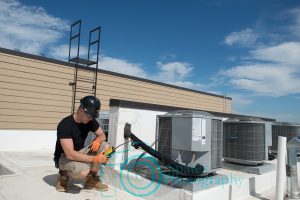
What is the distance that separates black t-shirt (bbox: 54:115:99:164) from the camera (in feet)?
11.0

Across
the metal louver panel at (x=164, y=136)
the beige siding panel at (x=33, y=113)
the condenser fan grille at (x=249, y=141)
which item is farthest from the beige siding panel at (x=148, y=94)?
the metal louver panel at (x=164, y=136)

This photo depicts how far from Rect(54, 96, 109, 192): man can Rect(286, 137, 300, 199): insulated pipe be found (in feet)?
8.77

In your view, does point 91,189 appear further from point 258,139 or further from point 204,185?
point 258,139

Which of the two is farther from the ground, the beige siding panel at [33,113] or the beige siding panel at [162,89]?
the beige siding panel at [162,89]

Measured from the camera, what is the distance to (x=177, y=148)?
357cm

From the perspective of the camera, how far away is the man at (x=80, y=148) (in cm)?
327

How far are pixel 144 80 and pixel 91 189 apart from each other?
9.09 meters

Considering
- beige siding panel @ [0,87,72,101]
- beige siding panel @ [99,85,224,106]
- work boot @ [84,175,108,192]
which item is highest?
beige siding panel @ [99,85,224,106]

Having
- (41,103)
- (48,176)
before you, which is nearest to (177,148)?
(48,176)

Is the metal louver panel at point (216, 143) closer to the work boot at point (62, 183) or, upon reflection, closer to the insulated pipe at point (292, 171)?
the insulated pipe at point (292, 171)

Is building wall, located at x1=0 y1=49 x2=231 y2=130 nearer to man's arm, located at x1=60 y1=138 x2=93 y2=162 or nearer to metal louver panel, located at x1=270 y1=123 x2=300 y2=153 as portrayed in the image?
man's arm, located at x1=60 y1=138 x2=93 y2=162

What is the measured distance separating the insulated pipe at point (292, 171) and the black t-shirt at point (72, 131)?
9.48 feet

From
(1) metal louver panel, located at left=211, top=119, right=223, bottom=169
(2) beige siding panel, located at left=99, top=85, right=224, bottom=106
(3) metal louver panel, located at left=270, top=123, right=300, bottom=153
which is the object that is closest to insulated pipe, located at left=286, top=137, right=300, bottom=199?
(1) metal louver panel, located at left=211, top=119, right=223, bottom=169

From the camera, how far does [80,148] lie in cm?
374
